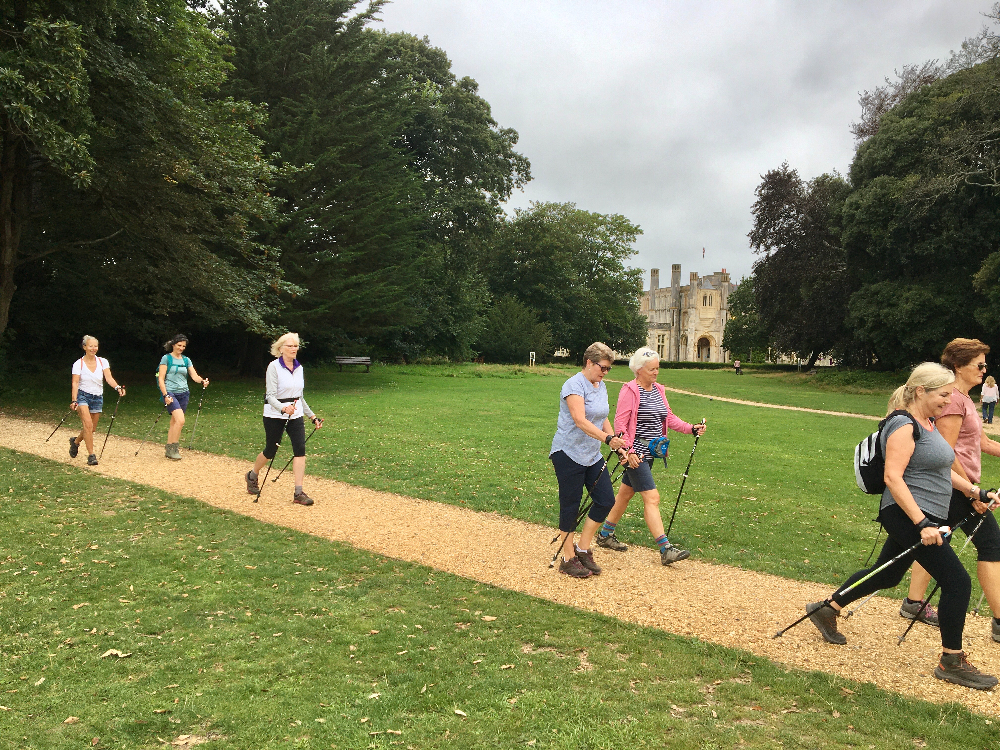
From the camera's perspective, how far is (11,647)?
4.45 m

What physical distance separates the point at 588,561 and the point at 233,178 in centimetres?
1646

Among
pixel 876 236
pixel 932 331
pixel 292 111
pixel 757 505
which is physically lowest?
pixel 757 505

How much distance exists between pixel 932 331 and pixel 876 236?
5.50 metres

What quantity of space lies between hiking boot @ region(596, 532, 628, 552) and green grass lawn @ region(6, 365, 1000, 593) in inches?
16.8

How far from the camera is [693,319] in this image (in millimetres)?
99312

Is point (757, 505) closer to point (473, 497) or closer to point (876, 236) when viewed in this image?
point (473, 497)

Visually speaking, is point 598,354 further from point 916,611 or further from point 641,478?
point 916,611

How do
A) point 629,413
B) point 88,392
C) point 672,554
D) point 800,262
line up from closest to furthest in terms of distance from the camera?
point 629,413 → point 672,554 → point 88,392 → point 800,262

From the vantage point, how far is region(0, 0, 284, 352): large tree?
46.8 ft

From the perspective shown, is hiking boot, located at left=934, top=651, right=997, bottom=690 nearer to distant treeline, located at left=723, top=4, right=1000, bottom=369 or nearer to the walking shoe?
the walking shoe

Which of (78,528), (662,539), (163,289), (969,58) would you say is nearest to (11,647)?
(78,528)

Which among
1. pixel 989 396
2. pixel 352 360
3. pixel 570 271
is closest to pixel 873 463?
pixel 989 396

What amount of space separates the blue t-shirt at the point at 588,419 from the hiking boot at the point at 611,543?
152cm

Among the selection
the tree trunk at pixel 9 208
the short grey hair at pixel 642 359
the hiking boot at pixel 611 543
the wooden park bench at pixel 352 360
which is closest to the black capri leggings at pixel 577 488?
the short grey hair at pixel 642 359
